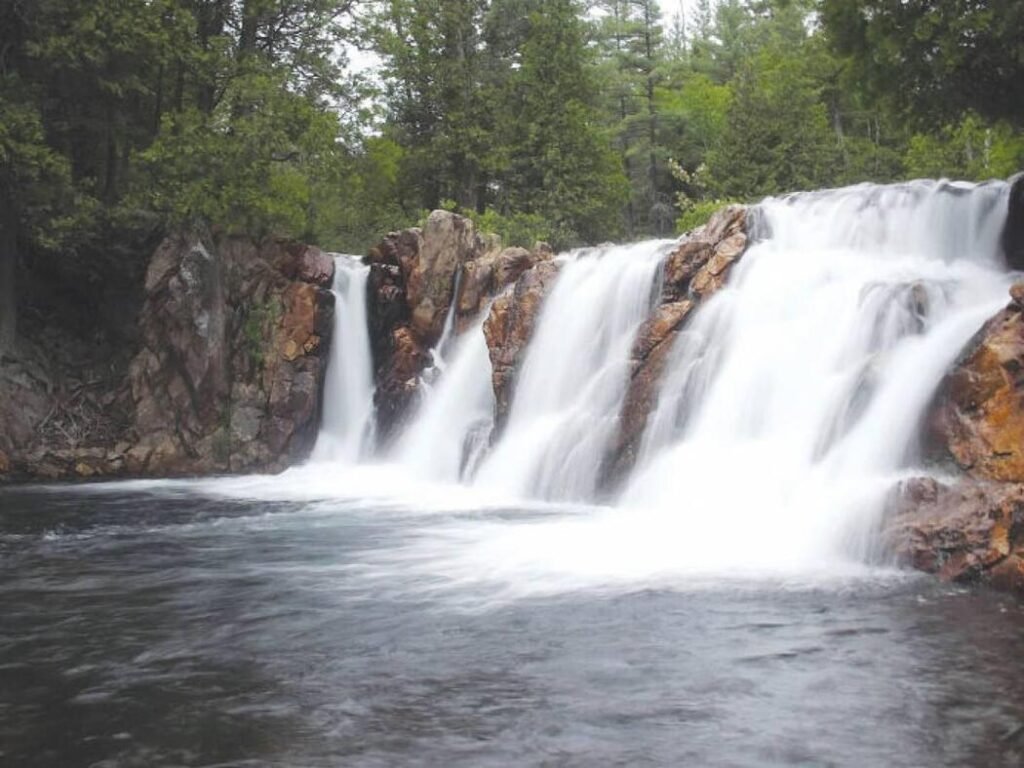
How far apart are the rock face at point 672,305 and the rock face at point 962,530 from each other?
504 centimetres

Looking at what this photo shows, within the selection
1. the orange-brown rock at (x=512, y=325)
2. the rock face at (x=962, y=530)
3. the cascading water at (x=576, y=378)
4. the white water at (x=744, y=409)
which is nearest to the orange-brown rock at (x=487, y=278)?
the orange-brown rock at (x=512, y=325)

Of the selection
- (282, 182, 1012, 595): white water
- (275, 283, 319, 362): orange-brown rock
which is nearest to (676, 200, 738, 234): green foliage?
(282, 182, 1012, 595): white water

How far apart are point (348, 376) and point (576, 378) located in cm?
721

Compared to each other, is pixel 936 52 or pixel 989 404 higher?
pixel 936 52

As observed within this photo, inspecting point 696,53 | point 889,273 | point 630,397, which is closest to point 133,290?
point 630,397

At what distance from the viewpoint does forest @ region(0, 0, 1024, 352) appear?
14.6m

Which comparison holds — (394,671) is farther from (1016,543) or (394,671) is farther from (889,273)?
(889,273)

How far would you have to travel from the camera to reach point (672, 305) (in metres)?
15.1

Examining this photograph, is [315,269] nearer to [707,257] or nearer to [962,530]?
[707,257]

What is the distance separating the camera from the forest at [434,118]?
1456 centimetres

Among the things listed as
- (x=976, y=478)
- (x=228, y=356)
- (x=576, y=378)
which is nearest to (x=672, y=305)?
(x=576, y=378)

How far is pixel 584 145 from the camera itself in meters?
34.6

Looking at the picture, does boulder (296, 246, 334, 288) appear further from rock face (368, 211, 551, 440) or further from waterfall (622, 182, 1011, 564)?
waterfall (622, 182, 1011, 564)

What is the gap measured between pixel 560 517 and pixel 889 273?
5.66 meters
